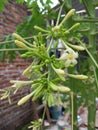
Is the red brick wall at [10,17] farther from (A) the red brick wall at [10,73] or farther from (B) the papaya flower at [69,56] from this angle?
(B) the papaya flower at [69,56]

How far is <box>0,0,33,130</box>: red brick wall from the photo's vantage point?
11.2 feet

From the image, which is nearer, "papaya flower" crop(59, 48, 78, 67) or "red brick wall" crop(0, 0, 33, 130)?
"papaya flower" crop(59, 48, 78, 67)

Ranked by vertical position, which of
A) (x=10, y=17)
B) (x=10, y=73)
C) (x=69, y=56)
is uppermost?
(x=10, y=17)

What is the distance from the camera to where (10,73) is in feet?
11.9

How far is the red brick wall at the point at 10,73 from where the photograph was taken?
3.41 meters

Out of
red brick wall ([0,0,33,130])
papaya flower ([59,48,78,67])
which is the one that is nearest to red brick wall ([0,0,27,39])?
red brick wall ([0,0,33,130])

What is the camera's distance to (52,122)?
14.0 feet

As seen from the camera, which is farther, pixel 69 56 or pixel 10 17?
pixel 10 17

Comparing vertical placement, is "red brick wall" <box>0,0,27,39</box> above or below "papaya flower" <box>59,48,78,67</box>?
above

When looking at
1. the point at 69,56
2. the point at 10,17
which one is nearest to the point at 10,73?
the point at 10,17

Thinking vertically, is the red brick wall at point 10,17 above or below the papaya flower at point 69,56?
above

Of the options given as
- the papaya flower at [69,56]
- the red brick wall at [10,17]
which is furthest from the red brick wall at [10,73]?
the papaya flower at [69,56]

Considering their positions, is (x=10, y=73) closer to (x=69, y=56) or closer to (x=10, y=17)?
(x=10, y=17)

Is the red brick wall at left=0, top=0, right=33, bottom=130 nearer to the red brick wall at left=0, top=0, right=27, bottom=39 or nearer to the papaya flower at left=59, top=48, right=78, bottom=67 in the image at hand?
the red brick wall at left=0, top=0, right=27, bottom=39
